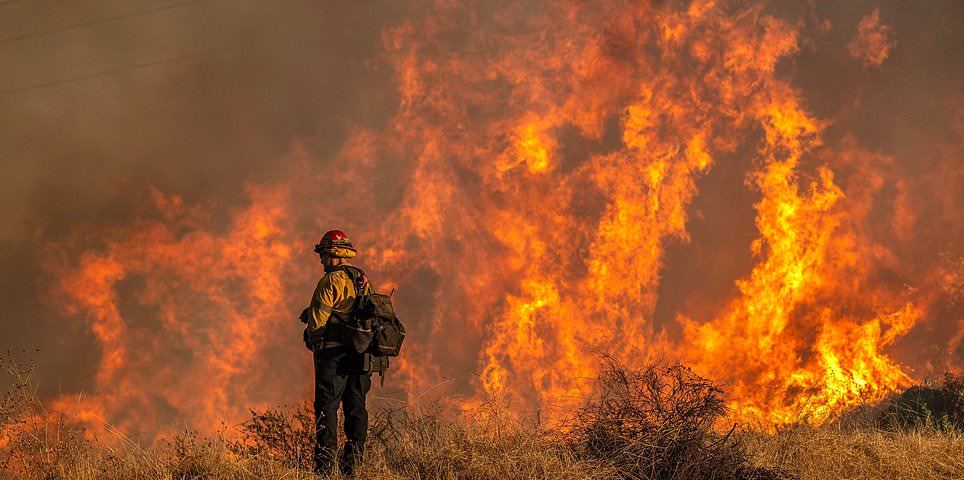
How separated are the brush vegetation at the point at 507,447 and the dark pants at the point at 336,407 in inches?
9.3

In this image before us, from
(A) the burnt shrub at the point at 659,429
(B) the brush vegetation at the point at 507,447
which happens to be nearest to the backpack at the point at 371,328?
(B) the brush vegetation at the point at 507,447

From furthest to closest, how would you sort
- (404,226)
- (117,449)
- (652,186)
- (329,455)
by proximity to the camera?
(404,226) → (652,186) → (329,455) → (117,449)

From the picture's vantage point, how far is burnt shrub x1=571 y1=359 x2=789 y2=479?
7008 millimetres

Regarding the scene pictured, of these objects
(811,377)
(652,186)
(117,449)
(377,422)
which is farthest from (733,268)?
(117,449)

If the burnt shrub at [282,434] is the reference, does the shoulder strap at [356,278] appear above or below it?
above

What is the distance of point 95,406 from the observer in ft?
88.9

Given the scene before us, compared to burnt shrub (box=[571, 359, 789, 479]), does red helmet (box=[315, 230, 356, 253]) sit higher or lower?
higher

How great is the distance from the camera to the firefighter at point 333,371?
25.2 feet

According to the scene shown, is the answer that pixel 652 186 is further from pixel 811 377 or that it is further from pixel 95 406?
pixel 95 406

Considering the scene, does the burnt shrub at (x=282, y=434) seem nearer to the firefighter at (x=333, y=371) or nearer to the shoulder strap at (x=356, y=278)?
the firefighter at (x=333, y=371)

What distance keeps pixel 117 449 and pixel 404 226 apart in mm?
22956

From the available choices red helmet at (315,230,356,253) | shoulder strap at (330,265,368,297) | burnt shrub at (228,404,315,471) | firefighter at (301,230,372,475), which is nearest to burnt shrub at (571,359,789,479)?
firefighter at (301,230,372,475)

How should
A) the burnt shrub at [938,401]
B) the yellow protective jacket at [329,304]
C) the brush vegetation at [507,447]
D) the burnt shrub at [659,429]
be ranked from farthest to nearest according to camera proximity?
the burnt shrub at [938,401] → the yellow protective jacket at [329,304] → the burnt shrub at [659,429] → the brush vegetation at [507,447]

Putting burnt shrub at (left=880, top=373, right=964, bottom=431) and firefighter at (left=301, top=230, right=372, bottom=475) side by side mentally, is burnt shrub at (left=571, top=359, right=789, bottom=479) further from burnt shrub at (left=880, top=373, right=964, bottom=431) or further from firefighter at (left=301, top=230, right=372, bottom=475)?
burnt shrub at (left=880, top=373, right=964, bottom=431)
